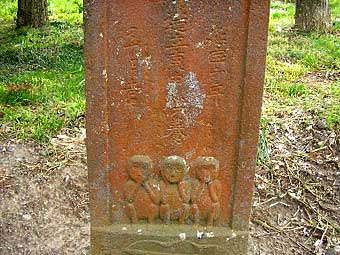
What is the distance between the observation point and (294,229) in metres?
3.29

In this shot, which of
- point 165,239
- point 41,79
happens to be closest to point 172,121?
point 165,239

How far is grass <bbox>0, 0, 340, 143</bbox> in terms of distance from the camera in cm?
400

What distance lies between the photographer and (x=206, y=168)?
2.49 metres

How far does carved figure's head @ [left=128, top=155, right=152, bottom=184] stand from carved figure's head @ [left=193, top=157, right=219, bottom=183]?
9.1 inches

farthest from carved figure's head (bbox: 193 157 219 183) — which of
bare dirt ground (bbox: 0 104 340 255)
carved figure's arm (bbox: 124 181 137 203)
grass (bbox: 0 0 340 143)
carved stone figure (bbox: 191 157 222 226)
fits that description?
grass (bbox: 0 0 340 143)

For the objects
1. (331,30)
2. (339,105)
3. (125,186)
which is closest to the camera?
(125,186)

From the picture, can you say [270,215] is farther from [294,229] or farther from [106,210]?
[106,210]

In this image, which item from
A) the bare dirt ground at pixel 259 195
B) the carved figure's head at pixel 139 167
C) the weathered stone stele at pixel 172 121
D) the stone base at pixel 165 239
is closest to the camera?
the weathered stone stele at pixel 172 121

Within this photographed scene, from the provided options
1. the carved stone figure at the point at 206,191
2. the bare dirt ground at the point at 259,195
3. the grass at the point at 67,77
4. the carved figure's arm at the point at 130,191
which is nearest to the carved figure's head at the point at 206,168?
the carved stone figure at the point at 206,191

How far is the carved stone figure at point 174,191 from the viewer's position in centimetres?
249

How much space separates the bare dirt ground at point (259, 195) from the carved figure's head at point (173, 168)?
853mm

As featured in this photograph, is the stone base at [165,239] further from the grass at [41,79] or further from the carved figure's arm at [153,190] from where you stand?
the grass at [41,79]

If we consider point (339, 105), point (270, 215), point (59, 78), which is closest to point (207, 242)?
point (270, 215)

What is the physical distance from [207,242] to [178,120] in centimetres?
Answer: 67
